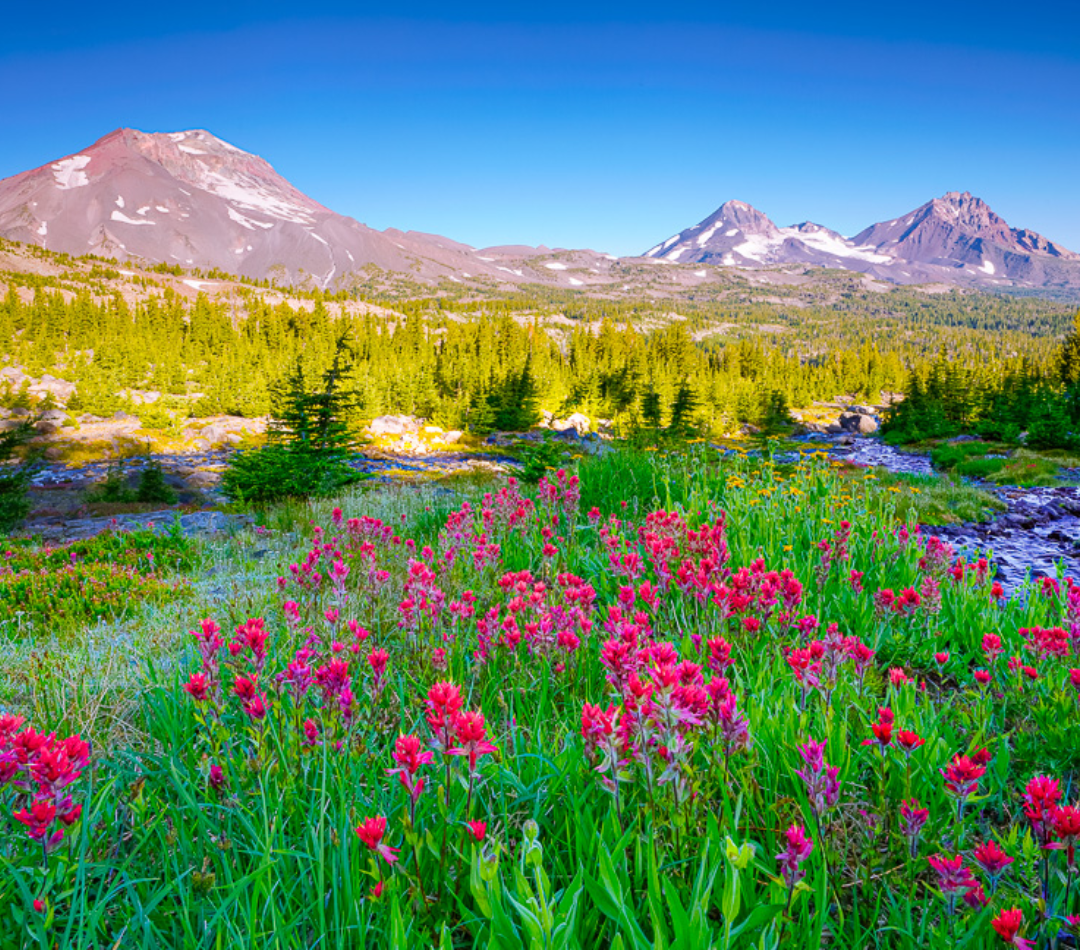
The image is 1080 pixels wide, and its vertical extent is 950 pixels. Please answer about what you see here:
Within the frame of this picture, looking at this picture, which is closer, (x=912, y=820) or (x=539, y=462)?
(x=912, y=820)

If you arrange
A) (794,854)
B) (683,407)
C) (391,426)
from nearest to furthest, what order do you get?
(794,854) → (683,407) → (391,426)

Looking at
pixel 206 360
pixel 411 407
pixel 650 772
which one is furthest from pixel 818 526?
pixel 206 360

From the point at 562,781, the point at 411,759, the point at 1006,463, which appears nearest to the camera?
the point at 411,759

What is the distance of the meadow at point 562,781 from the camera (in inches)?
54.4

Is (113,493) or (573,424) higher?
(573,424)

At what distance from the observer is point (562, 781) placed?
1.95 m

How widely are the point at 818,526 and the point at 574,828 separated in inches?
202

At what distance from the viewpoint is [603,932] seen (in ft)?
4.82

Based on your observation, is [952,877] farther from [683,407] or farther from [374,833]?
[683,407]

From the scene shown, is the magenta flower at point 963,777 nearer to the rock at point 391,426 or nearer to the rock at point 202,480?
the rock at point 202,480

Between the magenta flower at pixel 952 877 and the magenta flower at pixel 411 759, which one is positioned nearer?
the magenta flower at pixel 952 877

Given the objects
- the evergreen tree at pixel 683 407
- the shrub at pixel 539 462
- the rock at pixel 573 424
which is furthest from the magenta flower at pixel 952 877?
the rock at pixel 573 424

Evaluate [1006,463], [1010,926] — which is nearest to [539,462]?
[1010,926]

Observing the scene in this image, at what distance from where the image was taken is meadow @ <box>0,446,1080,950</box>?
138cm
